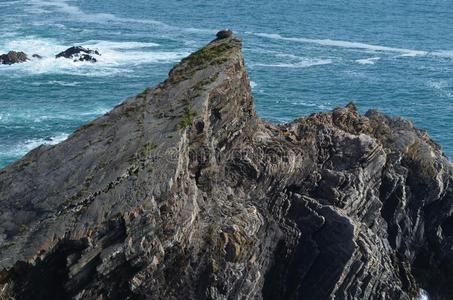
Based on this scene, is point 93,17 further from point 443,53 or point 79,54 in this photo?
point 443,53

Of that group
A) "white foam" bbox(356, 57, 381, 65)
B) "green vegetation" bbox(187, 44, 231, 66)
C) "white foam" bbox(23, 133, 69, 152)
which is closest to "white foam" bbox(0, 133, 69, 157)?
"white foam" bbox(23, 133, 69, 152)

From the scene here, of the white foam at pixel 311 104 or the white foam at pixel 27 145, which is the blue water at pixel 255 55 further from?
the white foam at pixel 311 104

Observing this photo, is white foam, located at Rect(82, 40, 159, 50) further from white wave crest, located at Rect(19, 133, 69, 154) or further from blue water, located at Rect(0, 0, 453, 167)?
white wave crest, located at Rect(19, 133, 69, 154)

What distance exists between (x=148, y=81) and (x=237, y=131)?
192ft

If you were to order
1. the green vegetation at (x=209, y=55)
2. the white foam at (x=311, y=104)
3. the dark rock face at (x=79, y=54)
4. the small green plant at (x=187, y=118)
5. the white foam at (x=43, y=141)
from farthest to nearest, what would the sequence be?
the dark rock face at (x=79, y=54) < the white foam at (x=311, y=104) < the white foam at (x=43, y=141) < the green vegetation at (x=209, y=55) < the small green plant at (x=187, y=118)

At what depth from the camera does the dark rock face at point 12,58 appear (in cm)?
10569

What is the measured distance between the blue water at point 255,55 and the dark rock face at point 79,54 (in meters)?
2.29

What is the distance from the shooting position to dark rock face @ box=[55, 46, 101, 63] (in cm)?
10894

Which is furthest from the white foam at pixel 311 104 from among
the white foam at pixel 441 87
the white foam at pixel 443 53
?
the white foam at pixel 443 53

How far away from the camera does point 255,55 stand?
380 ft

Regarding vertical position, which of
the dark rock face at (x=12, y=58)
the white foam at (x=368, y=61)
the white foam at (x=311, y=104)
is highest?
the white foam at (x=368, y=61)

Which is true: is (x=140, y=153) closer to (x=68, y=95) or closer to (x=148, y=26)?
(x=68, y=95)

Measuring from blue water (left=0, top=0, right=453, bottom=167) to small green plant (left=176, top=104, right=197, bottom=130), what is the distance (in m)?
36.0

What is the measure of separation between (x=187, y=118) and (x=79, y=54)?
7882cm
